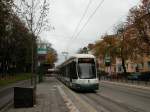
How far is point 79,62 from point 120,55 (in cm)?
4889

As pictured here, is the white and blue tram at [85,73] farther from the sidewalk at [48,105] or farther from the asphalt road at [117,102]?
the sidewalk at [48,105]

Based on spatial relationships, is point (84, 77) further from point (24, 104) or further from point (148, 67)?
point (148, 67)

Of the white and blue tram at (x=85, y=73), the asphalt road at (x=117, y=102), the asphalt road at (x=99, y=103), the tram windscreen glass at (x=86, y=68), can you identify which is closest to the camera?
the asphalt road at (x=99, y=103)

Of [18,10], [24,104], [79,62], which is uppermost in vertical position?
[18,10]

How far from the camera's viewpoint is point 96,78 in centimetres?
3291

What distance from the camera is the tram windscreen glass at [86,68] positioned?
33.0 meters

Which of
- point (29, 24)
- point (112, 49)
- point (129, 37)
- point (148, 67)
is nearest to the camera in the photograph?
point (29, 24)

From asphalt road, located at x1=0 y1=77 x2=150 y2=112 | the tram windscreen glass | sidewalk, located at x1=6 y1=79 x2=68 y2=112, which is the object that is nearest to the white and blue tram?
the tram windscreen glass

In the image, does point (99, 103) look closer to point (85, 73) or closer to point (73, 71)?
point (85, 73)

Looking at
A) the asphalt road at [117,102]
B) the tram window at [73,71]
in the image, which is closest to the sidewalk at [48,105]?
the asphalt road at [117,102]

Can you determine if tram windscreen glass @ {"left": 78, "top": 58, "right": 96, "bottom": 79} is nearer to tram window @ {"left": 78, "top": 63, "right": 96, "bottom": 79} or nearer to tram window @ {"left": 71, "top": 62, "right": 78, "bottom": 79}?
tram window @ {"left": 78, "top": 63, "right": 96, "bottom": 79}

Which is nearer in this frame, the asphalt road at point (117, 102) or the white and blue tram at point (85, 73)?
the asphalt road at point (117, 102)

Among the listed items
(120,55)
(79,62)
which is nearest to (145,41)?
(120,55)

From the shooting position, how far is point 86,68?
3325 cm
